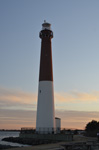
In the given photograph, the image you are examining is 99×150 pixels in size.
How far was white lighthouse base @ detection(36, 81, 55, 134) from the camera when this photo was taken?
34031 millimetres

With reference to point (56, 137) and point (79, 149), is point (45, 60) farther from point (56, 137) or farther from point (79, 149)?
point (79, 149)

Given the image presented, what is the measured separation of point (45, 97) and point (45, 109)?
6.12 ft

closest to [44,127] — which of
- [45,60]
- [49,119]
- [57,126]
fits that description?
[49,119]

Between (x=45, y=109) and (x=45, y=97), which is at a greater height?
(x=45, y=97)

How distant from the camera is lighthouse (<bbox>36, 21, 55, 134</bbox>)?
34094 millimetres

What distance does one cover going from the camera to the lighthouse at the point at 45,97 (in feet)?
112

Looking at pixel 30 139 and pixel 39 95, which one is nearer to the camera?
pixel 30 139

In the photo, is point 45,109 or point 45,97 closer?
point 45,109

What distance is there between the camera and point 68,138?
29688 millimetres

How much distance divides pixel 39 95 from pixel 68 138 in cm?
860

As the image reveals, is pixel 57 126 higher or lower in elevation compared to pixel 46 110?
lower

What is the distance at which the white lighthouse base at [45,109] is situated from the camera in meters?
34.0

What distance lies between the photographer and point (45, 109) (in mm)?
34188

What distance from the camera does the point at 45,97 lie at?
3450cm
